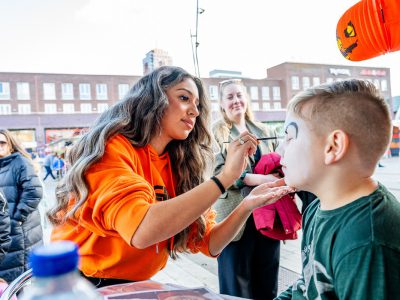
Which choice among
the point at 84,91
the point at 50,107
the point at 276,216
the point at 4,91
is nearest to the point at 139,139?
the point at 276,216

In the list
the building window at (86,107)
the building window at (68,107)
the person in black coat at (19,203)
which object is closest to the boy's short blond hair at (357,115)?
the person in black coat at (19,203)

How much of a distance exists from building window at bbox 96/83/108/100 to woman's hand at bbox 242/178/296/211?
36.9 metres

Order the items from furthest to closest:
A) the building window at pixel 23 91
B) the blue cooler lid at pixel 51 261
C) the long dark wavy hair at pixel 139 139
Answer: the building window at pixel 23 91
the long dark wavy hair at pixel 139 139
the blue cooler lid at pixel 51 261

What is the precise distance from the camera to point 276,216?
2250 mm

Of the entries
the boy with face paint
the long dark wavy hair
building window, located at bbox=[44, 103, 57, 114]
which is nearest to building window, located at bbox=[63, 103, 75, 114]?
building window, located at bbox=[44, 103, 57, 114]

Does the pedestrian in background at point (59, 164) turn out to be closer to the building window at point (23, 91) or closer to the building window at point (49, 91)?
the building window at point (49, 91)

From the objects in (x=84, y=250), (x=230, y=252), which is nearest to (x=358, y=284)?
(x=84, y=250)

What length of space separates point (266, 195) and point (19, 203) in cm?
236

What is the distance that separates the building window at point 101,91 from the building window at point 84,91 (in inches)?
39.6

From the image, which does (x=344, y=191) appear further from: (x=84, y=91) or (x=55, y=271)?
(x=84, y=91)

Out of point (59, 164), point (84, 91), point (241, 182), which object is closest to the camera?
point (241, 182)

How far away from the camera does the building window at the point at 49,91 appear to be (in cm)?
3531

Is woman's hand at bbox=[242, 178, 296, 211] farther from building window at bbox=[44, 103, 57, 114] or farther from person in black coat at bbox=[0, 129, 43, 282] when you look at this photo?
building window at bbox=[44, 103, 57, 114]

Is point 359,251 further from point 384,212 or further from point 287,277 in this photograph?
point 287,277
